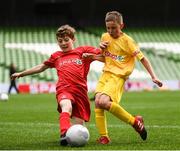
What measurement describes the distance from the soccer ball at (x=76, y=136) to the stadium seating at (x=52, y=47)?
94.5ft

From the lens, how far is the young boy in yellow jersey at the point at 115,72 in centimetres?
916

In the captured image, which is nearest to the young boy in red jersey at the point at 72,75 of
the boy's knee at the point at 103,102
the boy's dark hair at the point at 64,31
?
the boy's dark hair at the point at 64,31

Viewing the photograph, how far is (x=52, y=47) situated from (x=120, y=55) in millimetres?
34119

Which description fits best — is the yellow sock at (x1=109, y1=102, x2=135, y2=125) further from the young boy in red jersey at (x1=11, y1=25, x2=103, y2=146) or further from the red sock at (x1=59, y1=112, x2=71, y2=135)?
the red sock at (x1=59, y1=112, x2=71, y2=135)

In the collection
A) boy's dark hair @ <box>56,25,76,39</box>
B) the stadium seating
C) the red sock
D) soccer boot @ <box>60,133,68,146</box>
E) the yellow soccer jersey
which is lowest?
soccer boot @ <box>60,133,68,146</box>

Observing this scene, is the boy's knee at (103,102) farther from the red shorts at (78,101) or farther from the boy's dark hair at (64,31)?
the boy's dark hair at (64,31)

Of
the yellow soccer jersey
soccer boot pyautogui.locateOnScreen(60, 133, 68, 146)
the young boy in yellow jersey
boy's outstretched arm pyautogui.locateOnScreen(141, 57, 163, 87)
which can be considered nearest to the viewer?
soccer boot pyautogui.locateOnScreen(60, 133, 68, 146)

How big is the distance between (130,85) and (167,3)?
1201 cm

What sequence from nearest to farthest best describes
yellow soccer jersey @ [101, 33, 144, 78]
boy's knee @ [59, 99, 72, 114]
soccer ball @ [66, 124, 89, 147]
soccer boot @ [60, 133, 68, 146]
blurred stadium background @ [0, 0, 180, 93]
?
soccer ball @ [66, 124, 89, 147], soccer boot @ [60, 133, 68, 146], boy's knee @ [59, 99, 72, 114], yellow soccer jersey @ [101, 33, 144, 78], blurred stadium background @ [0, 0, 180, 93]

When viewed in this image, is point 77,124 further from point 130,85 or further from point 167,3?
point 167,3

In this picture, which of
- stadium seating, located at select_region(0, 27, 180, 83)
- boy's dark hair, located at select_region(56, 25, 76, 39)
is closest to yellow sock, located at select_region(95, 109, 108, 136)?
boy's dark hair, located at select_region(56, 25, 76, 39)

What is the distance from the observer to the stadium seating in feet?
130

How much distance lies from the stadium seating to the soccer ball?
94.5ft

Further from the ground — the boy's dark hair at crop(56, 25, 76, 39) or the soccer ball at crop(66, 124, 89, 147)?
the boy's dark hair at crop(56, 25, 76, 39)
